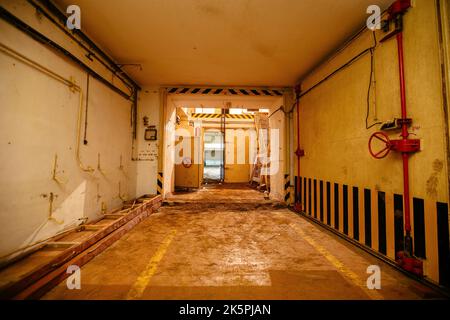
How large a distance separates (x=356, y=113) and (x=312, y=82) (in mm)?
1930

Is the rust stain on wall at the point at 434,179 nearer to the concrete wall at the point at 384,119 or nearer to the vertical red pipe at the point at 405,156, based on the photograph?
the concrete wall at the point at 384,119

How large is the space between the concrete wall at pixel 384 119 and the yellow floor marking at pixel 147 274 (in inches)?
117

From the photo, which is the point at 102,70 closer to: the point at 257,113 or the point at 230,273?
the point at 230,273

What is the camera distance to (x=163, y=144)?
616cm

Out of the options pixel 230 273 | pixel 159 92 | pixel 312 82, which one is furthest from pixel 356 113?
pixel 159 92

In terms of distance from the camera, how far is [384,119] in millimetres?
2836

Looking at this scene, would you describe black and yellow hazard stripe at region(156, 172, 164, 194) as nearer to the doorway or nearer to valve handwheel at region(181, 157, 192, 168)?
valve handwheel at region(181, 157, 192, 168)

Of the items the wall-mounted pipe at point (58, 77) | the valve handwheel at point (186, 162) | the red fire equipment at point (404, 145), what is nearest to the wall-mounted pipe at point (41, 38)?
the wall-mounted pipe at point (58, 77)

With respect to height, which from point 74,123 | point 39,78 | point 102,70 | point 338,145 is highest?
point 102,70

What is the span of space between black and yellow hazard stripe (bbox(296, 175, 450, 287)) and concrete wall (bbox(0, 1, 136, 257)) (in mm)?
4547

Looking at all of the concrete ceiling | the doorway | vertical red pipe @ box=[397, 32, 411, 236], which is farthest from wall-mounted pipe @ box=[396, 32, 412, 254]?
the doorway

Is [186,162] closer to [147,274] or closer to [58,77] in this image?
[58,77]

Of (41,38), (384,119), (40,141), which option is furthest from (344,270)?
(41,38)

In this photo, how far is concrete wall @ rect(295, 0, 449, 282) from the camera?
220cm
